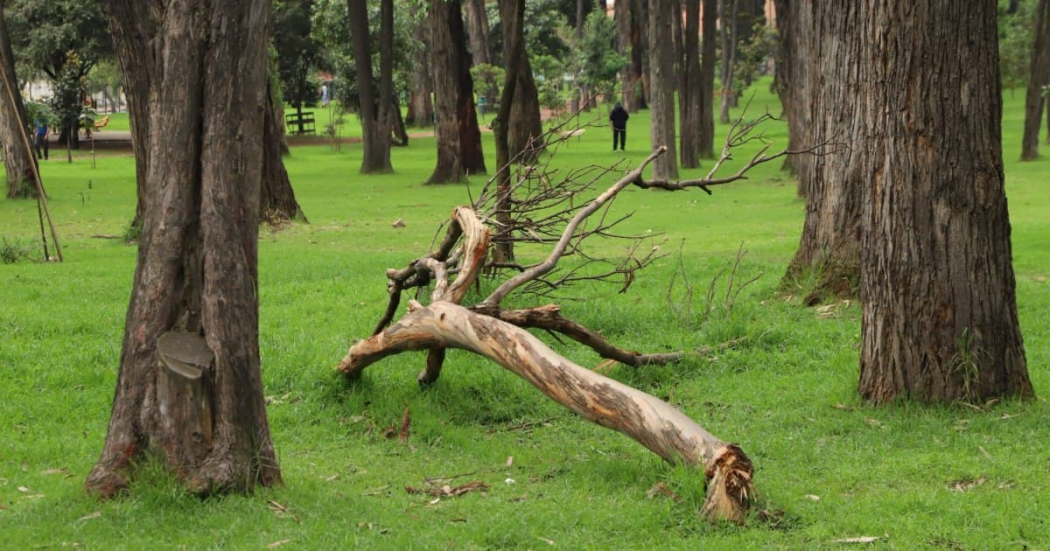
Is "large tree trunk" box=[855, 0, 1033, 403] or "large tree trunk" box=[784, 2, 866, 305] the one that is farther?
"large tree trunk" box=[784, 2, 866, 305]

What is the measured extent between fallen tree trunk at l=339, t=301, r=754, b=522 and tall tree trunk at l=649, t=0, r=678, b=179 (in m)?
17.8

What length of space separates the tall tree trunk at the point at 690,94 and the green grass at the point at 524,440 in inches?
682

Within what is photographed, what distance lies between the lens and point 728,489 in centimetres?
528

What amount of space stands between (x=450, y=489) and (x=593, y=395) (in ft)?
2.88

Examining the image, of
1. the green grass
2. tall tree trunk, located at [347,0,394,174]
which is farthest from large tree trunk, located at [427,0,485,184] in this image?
the green grass

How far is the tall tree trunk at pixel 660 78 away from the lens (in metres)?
24.7

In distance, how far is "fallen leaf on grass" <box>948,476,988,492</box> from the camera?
5.79 m

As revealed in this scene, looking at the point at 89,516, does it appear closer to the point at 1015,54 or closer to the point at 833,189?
the point at 833,189

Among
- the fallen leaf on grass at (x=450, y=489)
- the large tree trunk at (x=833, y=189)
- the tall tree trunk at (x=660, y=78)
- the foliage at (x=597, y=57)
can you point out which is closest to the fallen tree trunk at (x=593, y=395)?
the fallen leaf on grass at (x=450, y=489)

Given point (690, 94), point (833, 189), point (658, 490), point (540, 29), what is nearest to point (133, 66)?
point (833, 189)

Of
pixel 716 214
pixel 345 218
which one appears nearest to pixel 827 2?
pixel 716 214

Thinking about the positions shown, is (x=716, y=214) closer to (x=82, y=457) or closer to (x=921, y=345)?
(x=921, y=345)

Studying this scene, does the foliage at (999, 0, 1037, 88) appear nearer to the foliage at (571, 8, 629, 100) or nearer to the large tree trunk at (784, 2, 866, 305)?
the foliage at (571, 8, 629, 100)

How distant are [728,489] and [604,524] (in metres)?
0.58
